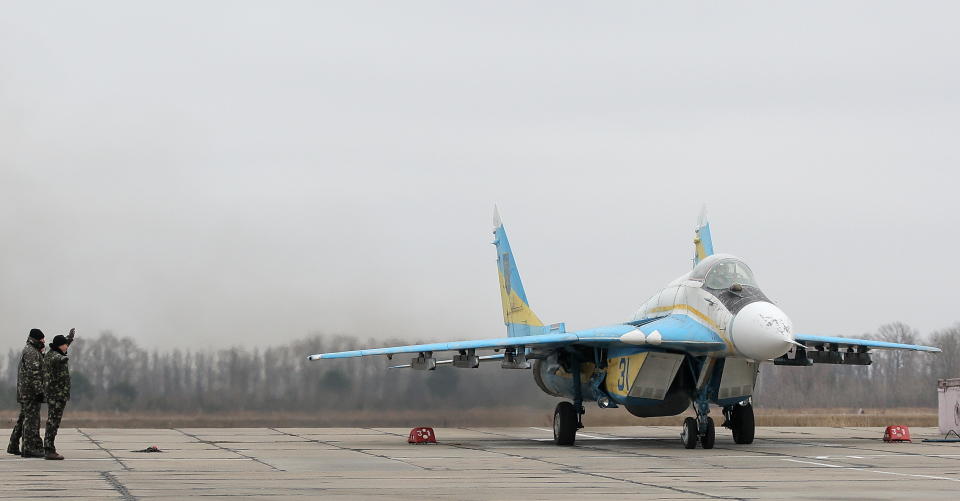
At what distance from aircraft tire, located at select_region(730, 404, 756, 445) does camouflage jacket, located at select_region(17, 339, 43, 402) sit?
11.8 meters

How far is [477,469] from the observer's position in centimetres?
1588

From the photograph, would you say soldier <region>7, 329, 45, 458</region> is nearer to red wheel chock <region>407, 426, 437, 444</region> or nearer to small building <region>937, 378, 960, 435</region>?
red wheel chock <region>407, 426, 437, 444</region>

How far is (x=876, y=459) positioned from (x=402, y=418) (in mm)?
11907

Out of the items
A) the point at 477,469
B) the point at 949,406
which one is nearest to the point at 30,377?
the point at 477,469

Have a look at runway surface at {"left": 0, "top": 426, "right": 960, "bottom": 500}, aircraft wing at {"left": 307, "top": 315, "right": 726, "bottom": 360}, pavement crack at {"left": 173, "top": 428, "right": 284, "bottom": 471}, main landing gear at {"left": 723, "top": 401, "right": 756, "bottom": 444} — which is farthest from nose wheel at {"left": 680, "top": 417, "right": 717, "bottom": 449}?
pavement crack at {"left": 173, "top": 428, "right": 284, "bottom": 471}

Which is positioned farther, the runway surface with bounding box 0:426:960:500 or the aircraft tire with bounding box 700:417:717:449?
the aircraft tire with bounding box 700:417:717:449

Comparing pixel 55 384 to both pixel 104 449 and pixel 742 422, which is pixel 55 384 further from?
pixel 742 422

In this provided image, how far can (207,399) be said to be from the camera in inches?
1049

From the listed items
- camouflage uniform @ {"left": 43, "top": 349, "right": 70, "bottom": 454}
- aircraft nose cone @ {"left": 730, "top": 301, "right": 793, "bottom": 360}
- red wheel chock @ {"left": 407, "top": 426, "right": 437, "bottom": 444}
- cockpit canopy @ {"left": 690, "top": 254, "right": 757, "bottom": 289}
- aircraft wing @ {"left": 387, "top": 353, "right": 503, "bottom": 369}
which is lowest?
red wheel chock @ {"left": 407, "top": 426, "right": 437, "bottom": 444}

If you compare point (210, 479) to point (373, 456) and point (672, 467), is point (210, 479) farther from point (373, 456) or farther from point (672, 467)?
point (672, 467)

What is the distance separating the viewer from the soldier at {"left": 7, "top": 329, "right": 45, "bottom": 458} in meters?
17.6

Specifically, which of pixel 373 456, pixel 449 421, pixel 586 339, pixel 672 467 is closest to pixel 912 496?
pixel 672 467

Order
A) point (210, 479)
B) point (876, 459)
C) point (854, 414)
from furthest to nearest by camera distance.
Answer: point (854, 414) → point (876, 459) → point (210, 479)

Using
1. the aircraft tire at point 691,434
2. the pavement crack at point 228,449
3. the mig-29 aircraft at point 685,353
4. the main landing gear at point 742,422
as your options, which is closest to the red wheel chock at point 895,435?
the mig-29 aircraft at point 685,353
